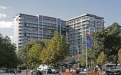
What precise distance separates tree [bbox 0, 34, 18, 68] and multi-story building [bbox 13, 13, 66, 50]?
483 feet

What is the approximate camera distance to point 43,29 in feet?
599

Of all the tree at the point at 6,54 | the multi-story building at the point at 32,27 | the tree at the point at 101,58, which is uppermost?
the multi-story building at the point at 32,27

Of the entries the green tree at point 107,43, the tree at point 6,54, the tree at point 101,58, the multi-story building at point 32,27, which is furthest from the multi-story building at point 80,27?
the tree at point 6,54

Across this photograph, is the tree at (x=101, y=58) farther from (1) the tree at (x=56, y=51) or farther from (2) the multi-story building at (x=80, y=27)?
(2) the multi-story building at (x=80, y=27)

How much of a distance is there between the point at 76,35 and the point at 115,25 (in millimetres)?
118781

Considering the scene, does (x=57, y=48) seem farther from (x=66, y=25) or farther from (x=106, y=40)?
(x=66, y=25)

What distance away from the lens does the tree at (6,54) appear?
17.7m

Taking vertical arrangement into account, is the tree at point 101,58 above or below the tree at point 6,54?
below

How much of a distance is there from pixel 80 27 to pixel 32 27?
3763cm

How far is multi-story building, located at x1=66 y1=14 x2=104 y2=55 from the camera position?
178125 millimetres

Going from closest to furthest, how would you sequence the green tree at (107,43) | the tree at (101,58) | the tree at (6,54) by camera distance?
the tree at (6,54) < the tree at (101,58) < the green tree at (107,43)

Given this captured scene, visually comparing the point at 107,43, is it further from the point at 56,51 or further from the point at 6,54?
the point at 6,54

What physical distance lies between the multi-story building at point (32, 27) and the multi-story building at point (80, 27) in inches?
312

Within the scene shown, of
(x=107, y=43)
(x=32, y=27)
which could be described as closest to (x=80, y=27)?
(x=32, y=27)
